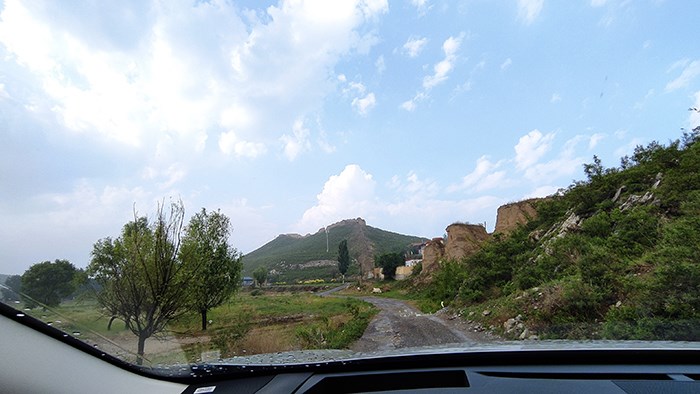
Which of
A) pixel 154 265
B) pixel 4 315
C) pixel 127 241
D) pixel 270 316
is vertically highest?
pixel 127 241

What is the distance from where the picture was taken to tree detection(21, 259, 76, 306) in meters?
1.48

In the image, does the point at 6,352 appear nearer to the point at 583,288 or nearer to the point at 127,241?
the point at 127,241

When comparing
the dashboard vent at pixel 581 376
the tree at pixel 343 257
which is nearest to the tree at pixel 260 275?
the dashboard vent at pixel 581 376

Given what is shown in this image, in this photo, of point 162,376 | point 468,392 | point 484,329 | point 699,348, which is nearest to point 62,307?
point 162,376

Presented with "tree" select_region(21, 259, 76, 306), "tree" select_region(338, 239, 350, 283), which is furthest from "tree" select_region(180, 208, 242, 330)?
"tree" select_region(338, 239, 350, 283)

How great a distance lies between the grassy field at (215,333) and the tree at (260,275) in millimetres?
1737

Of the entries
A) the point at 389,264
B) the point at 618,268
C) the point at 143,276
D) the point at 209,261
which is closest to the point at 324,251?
the point at 389,264

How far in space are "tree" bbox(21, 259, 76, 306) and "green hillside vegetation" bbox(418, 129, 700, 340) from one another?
3.59 m

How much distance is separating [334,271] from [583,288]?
122ft

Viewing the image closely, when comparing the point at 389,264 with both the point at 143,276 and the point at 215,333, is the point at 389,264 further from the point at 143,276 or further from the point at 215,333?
the point at 143,276

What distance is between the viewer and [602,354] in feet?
4.91

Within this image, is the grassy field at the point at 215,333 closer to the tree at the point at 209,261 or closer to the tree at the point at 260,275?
the tree at the point at 209,261

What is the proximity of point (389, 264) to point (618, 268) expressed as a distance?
1601 inches

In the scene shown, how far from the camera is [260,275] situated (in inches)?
679
